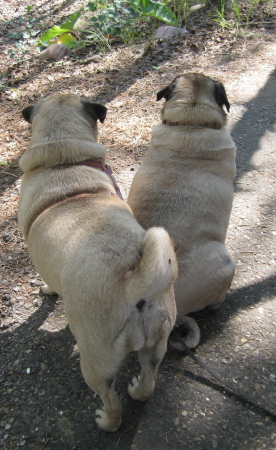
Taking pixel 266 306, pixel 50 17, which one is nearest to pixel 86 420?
pixel 266 306

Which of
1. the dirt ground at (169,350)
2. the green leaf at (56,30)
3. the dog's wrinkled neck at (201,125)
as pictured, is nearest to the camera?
the dirt ground at (169,350)

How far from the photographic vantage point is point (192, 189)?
3150mm

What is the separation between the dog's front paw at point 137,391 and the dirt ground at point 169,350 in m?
0.10

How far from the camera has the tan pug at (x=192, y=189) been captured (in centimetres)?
297

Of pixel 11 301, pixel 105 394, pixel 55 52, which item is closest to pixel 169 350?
pixel 105 394

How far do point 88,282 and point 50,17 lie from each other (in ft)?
28.5

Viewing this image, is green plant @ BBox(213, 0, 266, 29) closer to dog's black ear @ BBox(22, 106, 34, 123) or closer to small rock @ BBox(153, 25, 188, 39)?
small rock @ BBox(153, 25, 188, 39)

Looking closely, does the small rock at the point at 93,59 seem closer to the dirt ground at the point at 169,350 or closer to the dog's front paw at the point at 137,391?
the dirt ground at the point at 169,350

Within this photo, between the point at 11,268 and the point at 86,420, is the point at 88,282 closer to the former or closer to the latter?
the point at 86,420

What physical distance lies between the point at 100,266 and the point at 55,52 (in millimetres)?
6579

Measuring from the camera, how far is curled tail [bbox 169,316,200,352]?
9.90 ft

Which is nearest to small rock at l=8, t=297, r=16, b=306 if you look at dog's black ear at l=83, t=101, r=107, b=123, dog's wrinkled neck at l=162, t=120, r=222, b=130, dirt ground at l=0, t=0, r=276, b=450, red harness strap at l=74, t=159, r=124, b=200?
dirt ground at l=0, t=0, r=276, b=450

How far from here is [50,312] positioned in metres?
3.54

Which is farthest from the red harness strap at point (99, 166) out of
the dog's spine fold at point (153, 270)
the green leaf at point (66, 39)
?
the green leaf at point (66, 39)
